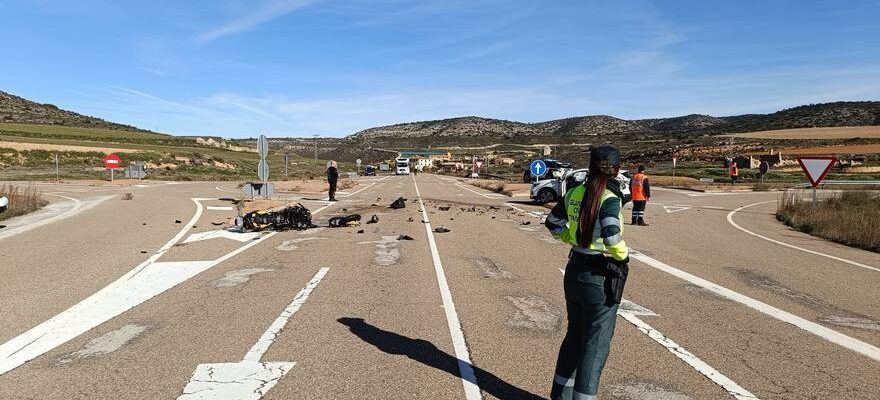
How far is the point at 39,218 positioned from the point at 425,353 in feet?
55.3

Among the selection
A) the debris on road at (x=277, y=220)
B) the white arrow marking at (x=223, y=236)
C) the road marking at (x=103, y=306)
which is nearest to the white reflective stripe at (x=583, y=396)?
the road marking at (x=103, y=306)

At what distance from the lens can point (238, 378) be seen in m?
4.81

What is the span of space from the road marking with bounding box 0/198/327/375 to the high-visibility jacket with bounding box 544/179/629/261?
459cm

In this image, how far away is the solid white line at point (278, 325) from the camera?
5.43 meters

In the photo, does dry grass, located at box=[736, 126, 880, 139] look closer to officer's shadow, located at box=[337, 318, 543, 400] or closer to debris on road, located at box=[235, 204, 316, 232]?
debris on road, located at box=[235, 204, 316, 232]

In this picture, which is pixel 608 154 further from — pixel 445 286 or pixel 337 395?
pixel 445 286

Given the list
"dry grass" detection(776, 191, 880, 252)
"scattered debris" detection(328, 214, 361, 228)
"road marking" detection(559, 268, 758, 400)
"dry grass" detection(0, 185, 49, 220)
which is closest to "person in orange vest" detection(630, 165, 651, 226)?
"dry grass" detection(776, 191, 880, 252)

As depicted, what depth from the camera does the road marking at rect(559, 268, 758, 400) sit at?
4.70m

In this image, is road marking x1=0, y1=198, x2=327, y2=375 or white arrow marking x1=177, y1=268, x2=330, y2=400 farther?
road marking x1=0, y1=198, x2=327, y2=375

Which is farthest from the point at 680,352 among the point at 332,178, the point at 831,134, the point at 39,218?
the point at 831,134

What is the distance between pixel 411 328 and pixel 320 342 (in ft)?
3.26

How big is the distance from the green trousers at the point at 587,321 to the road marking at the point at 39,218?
13938 millimetres

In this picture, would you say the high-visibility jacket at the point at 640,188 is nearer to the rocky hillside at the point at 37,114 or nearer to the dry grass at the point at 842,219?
the dry grass at the point at 842,219

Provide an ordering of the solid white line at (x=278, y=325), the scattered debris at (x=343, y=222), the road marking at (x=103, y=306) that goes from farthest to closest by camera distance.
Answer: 1. the scattered debris at (x=343, y=222)
2. the road marking at (x=103, y=306)
3. the solid white line at (x=278, y=325)
